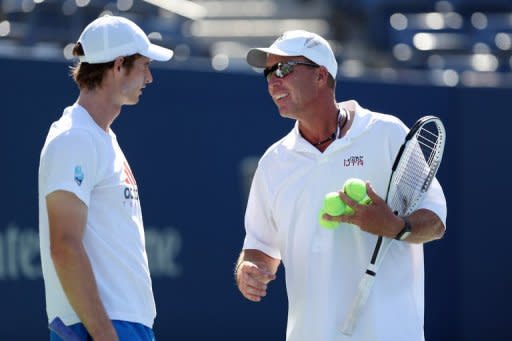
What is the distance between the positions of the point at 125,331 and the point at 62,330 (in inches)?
8.9

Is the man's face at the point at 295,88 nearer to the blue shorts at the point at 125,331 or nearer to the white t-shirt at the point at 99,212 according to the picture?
the white t-shirt at the point at 99,212

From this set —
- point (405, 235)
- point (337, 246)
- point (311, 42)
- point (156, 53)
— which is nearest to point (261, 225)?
point (337, 246)

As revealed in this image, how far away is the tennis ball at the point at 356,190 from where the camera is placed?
416cm

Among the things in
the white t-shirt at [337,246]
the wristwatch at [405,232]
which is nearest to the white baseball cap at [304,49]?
the white t-shirt at [337,246]

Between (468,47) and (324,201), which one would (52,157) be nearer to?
(324,201)

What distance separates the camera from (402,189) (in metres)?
4.41

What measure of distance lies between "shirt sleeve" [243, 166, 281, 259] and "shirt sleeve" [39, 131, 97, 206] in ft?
3.23

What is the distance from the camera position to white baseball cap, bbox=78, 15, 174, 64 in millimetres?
4078

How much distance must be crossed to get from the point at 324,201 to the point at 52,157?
1.06 m

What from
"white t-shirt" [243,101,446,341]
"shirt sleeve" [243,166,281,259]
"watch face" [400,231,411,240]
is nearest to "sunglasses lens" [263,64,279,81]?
"white t-shirt" [243,101,446,341]

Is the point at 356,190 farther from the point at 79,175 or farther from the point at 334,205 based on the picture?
the point at 79,175

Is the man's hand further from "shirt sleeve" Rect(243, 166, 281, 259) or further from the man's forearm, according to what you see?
"shirt sleeve" Rect(243, 166, 281, 259)

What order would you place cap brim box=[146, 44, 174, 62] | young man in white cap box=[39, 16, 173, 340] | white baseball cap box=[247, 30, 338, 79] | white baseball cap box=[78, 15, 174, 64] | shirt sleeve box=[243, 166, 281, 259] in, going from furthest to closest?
1. shirt sleeve box=[243, 166, 281, 259]
2. white baseball cap box=[247, 30, 338, 79]
3. cap brim box=[146, 44, 174, 62]
4. white baseball cap box=[78, 15, 174, 64]
5. young man in white cap box=[39, 16, 173, 340]

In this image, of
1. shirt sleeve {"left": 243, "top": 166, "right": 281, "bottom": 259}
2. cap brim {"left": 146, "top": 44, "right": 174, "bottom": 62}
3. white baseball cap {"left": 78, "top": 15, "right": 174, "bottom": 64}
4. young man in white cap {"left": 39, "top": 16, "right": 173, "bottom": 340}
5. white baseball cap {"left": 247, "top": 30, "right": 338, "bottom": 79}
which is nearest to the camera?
young man in white cap {"left": 39, "top": 16, "right": 173, "bottom": 340}
